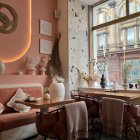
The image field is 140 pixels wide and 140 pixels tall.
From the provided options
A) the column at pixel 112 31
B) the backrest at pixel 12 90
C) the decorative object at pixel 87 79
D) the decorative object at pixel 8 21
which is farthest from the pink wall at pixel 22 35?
the column at pixel 112 31

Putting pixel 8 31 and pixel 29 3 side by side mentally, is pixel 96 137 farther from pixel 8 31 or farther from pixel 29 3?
pixel 29 3

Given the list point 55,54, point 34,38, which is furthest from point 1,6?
point 55,54

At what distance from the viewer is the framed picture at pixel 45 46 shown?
14.3 feet

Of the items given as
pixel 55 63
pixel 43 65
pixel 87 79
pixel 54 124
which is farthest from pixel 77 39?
pixel 54 124

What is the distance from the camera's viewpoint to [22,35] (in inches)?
157

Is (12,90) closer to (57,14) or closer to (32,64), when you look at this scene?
(32,64)

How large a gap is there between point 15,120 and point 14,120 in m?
0.02

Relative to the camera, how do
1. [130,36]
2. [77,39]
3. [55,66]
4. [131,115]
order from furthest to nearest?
[77,39] → [55,66] → [130,36] → [131,115]

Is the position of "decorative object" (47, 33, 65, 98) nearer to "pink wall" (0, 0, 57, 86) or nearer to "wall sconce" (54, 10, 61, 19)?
"pink wall" (0, 0, 57, 86)

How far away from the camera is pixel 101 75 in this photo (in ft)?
15.0

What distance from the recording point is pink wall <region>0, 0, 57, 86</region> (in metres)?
3.72

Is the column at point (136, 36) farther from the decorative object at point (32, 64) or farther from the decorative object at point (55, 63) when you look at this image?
the decorative object at point (32, 64)

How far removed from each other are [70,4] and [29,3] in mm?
1047

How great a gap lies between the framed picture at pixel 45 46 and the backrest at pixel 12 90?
86 cm
